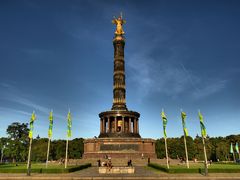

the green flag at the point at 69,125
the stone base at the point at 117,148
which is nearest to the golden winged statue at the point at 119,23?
the stone base at the point at 117,148

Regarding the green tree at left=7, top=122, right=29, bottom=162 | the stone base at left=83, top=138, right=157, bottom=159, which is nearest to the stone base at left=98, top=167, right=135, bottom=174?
the stone base at left=83, top=138, right=157, bottom=159

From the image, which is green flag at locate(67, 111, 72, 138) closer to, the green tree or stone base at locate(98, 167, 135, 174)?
stone base at locate(98, 167, 135, 174)

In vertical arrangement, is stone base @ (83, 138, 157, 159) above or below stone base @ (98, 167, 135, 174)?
Result: above

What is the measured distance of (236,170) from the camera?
1110 inches

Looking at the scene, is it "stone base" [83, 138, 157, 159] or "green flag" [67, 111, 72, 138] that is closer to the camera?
"green flag" [67, 111, 72, 138]

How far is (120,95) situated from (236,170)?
40194 millimetres

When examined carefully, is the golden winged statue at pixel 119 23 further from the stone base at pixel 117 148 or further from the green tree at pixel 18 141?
the green tree at pixel 18 141

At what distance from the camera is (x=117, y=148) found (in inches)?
2100

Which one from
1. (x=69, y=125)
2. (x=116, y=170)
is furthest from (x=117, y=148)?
(x=116, y=170)

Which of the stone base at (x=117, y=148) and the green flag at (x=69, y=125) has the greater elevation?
the green flag at (x=69, y=125)

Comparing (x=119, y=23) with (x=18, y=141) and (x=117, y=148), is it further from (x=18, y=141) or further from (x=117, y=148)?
(x=18, y=141)

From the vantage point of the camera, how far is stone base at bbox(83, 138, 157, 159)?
52.1 m

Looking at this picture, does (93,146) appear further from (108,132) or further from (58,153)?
(58,153)

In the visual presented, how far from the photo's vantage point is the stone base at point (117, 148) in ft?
171
